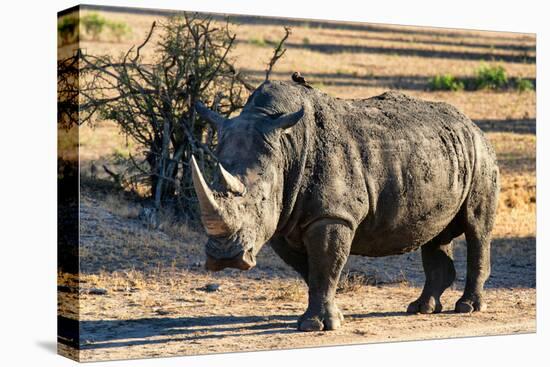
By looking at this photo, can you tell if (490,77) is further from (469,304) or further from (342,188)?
(342,188)

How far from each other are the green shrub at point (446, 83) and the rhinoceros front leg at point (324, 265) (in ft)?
28.3

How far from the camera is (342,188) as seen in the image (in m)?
9.76

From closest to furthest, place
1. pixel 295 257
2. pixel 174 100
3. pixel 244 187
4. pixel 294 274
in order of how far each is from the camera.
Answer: pixel 244 187, pixel 295 257, pixel 294 274, pixel 174 100

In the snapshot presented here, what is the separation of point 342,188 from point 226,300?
240 cm

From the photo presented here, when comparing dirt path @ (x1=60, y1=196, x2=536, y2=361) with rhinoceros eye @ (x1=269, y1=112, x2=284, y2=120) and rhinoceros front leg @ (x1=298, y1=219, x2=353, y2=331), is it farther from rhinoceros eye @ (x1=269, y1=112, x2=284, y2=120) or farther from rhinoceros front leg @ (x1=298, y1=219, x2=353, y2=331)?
rhinoceros eye @ (x1=269, y1=112, x2=284, y2=120)

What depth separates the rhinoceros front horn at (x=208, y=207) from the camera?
8.02 meters

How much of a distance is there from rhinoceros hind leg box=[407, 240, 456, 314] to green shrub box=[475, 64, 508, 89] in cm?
674

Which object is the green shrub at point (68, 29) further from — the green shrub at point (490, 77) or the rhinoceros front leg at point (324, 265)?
the green shrub at point (490, 77)

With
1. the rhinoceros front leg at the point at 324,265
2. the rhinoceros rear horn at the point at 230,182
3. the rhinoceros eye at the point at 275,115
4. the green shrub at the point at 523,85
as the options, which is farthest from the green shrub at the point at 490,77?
the rhinoceros rear horn at the point at 230,182

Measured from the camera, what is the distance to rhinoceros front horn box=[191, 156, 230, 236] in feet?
26.3

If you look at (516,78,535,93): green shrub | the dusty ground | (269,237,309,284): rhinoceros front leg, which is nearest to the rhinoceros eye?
(269,237,309,284): rhinoceros front leg

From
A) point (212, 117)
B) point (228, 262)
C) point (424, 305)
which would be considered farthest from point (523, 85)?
point (228, 262)

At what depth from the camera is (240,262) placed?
8.52 metres

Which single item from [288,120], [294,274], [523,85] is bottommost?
[294,274]
